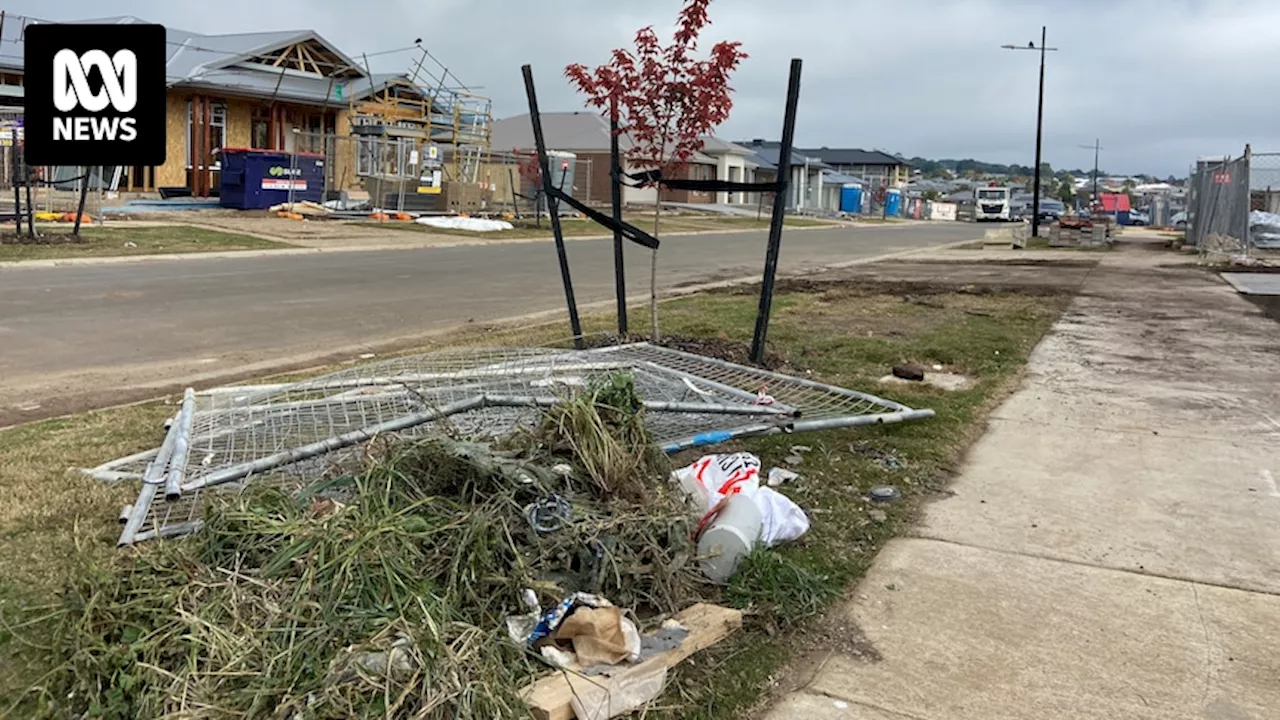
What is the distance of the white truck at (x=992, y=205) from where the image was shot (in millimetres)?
75438

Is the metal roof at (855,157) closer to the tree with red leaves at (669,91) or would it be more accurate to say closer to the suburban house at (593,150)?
the suburban house at (593,150)

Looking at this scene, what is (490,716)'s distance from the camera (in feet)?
9.07

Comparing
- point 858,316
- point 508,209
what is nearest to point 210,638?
point 858,316

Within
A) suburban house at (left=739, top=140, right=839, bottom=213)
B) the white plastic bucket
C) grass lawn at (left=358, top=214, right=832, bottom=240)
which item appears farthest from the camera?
suburban house at (left=739, top=140, right=839, bottom=213)

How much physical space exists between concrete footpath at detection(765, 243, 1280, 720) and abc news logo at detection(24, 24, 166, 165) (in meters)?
13.6

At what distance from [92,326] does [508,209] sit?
28.2 metres

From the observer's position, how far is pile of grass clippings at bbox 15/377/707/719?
278 centimetres

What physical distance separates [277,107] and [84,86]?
68.8 feet

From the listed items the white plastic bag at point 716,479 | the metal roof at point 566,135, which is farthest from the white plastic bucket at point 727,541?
the metal roof at point 566,135

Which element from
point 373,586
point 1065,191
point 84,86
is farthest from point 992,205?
→ point 373,586

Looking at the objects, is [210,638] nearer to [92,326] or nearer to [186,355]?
[186,355]

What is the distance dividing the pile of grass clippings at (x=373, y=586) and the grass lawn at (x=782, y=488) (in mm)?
260

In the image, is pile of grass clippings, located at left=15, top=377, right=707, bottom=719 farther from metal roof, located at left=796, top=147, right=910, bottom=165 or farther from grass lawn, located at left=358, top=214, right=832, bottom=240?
metal roof, located at left=796, top=147, right=910, bottom=165

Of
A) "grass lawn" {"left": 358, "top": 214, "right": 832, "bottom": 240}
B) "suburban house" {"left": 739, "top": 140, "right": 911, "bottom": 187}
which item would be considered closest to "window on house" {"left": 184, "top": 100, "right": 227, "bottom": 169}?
"grass lawn" {"left": 358, "top": 214, "right": 832, "bottom": 240}
